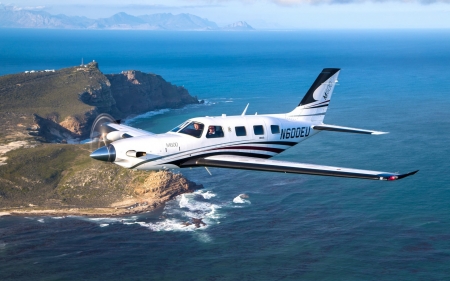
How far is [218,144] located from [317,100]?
536 inches

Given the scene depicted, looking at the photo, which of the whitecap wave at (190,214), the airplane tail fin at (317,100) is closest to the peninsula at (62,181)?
the whitecap wave at (190,214)

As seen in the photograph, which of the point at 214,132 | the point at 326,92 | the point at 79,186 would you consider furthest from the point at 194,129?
the point at 79,186

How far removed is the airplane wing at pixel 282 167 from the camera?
3800 cm

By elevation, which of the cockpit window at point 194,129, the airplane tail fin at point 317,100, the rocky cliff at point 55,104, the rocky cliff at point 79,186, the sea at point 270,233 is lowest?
the sea at point 270,233

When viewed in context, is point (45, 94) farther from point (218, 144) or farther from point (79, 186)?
point (218, 144)

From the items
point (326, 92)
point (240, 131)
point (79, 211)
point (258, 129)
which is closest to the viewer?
point (240, 131)

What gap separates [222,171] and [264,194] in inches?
830

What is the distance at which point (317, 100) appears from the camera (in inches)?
2096

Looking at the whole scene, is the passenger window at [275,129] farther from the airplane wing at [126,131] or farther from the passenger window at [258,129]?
the airplane wing at [126,131]

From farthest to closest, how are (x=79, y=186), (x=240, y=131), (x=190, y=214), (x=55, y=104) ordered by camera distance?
(x=55, y=104) → (x=79, y=186) → (x=190, y=214) → (x=240, y=131)

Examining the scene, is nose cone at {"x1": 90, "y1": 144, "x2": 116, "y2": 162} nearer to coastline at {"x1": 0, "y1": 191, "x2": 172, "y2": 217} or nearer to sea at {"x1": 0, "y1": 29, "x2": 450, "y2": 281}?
sea at {"x1": 0, "y1": 29, "x2": 450, "y2": 281}

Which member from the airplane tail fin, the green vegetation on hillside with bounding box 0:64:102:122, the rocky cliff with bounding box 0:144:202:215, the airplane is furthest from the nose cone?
the green vegetation on hillside with bounding box 0:64:102:122

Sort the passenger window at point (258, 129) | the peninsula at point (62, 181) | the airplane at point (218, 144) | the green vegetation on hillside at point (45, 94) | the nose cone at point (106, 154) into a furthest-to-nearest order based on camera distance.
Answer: the green vegetation on hillside at point (45, 94)
the peninsula at point (62, 181)
the passenger window at point (258, 129)
the airplane at point (218, 144)
the nose cone at point (106, 154)

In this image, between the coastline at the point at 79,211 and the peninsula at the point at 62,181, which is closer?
the coastline at the point at 79,211
